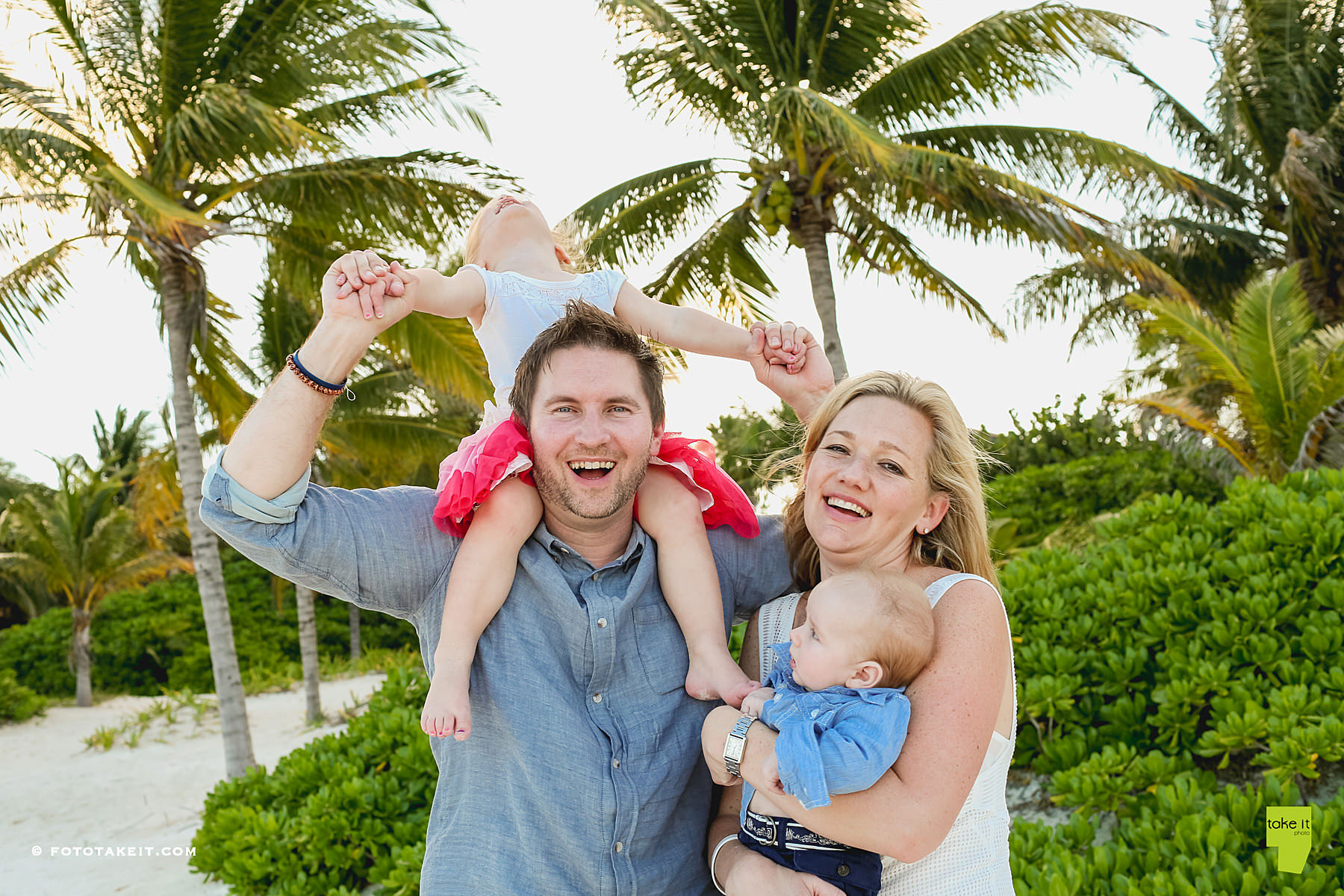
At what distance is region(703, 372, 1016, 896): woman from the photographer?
175cm

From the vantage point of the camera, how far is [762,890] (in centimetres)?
184

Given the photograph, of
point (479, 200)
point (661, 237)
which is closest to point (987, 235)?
point (661, 237)

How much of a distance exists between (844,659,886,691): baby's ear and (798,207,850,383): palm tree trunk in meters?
8.82

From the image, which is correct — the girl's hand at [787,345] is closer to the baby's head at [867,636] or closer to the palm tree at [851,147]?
the baby's head at [867,636]

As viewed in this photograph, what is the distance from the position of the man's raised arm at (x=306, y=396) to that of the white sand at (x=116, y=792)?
5.56 m

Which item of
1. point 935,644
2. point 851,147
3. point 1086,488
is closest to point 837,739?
point 935,644

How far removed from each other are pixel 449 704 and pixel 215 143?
9320 mm

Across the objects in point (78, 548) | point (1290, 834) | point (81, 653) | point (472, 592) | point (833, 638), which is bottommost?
point (81, 653)

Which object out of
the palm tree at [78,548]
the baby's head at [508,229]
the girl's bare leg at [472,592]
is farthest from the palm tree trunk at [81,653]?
the girl's bare leg at [472,592]

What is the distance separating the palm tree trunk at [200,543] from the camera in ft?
33.3

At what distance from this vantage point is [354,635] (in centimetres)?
2238

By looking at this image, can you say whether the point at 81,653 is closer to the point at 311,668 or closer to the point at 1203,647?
the point at 311,668

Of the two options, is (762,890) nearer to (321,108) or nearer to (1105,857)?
(1105,857)

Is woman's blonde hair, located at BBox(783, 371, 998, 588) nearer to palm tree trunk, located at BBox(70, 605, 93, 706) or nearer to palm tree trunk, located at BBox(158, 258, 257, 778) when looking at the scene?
palm tree trunk, located at BBox(158, 258, 257, 778)
